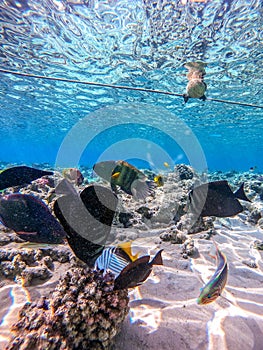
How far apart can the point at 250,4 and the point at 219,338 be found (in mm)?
10502

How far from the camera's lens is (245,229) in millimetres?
6016

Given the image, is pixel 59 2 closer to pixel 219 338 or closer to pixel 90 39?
pixel 90 39

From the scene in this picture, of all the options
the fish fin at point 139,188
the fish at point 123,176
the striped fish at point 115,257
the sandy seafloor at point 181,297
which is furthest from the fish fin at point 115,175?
the sandy seafloor at point 181,297

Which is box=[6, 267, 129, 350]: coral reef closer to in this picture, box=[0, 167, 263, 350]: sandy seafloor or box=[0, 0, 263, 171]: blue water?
box=[0, 167, 263, 350]: sandy seafloor

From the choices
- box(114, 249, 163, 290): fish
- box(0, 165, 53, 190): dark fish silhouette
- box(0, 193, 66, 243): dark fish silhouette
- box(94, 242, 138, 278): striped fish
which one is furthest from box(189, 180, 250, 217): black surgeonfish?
box(0, 165, 53, 190): dark fish silhouette

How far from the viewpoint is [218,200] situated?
223 cm

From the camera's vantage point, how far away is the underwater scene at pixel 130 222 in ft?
6.10

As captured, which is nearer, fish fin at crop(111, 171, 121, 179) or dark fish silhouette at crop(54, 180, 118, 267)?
dark fish silhouette at crop(54, 180, 118, 267)

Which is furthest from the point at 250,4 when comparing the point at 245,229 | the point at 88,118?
the point at 88,118

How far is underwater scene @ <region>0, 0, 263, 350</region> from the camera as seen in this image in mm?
1860

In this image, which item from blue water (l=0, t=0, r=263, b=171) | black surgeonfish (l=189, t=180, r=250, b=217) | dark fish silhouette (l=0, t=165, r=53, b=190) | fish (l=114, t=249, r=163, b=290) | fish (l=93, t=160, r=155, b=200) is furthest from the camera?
blue water (l=0, t=0, r=263, b=171)

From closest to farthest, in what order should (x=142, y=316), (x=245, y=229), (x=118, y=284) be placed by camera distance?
1. (x=118, y=284)
2. (x=142, y=316)
3. (x=245, y=229)

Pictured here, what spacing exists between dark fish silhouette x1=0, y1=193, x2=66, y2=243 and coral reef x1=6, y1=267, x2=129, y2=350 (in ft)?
2.98

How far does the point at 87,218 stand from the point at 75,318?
1.09 metres
